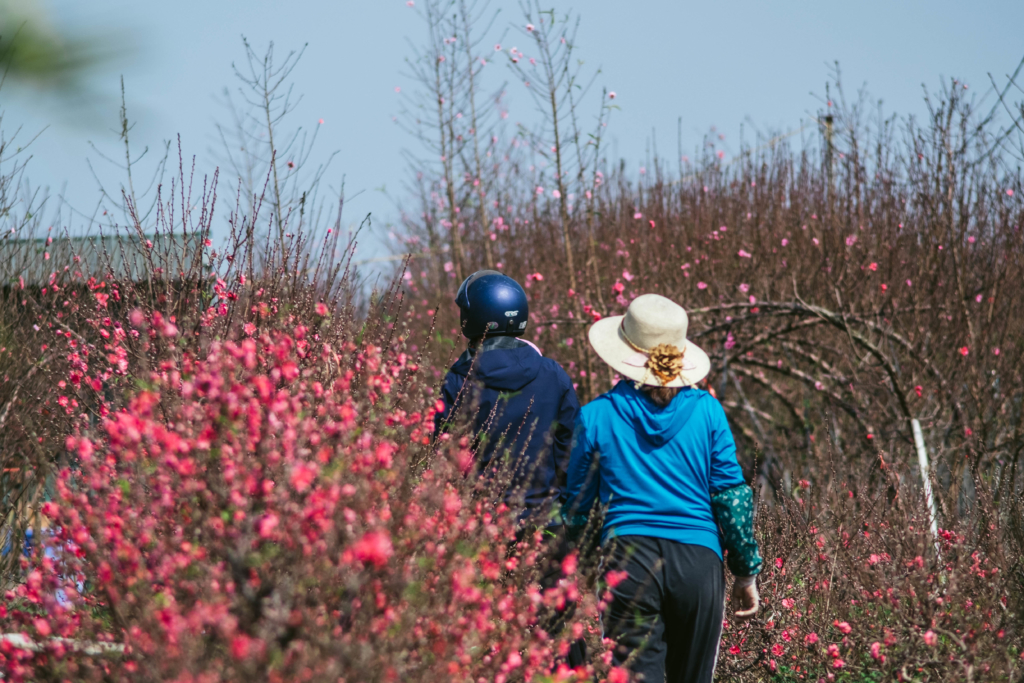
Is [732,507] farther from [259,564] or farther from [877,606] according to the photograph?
[877,606]

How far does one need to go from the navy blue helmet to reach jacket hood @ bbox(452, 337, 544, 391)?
6cm

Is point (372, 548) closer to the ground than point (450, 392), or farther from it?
closer to the ground

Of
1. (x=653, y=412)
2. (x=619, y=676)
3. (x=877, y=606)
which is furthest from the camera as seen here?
(x=877, y=606)

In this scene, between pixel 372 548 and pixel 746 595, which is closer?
pixel 372 548

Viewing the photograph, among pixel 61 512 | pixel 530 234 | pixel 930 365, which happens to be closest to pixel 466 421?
pixel 61 512

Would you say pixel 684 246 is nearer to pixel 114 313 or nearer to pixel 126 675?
pixel 114 313

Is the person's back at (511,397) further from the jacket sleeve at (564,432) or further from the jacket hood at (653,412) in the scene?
the jacket hood at (653,412)

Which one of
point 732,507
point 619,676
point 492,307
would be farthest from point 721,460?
point 492,307

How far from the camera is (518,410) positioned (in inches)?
145

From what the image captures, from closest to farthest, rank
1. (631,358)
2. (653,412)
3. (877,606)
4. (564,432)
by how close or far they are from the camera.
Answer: (653,412) → (631,358) → (564,432) → (877,606)

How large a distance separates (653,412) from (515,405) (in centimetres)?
79

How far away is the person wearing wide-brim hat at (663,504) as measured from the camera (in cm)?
288

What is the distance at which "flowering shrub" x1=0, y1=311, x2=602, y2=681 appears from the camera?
1879 millimetres

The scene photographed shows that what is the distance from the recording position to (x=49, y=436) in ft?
18.5
